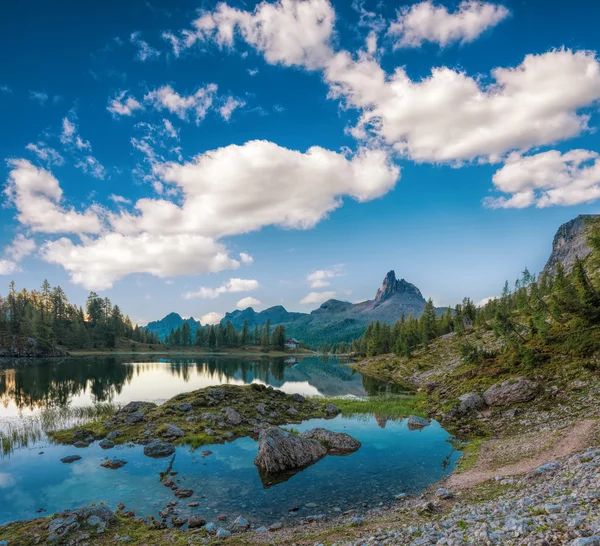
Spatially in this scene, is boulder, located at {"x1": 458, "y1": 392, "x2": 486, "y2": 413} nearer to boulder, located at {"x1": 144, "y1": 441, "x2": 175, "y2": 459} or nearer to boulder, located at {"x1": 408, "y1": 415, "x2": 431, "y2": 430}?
boulder, located at {"x1": 408, "y1": 415, "x2": 431, "y2": 430}

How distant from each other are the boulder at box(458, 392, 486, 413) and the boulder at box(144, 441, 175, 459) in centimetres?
3787

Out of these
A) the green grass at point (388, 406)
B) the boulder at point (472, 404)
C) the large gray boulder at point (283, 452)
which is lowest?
the green grass at point (388, 406)

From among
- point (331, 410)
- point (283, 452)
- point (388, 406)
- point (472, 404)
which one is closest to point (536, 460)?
point (283, 452)

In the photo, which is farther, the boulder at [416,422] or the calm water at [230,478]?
the boulder at [416,422]

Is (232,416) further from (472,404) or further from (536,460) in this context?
(536,460)

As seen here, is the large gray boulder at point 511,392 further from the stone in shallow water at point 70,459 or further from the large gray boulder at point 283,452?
the stone in shallow water at point 70,459

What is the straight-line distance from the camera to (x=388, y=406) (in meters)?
57.0

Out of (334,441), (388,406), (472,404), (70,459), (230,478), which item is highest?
(70,459)

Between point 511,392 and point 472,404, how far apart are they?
5.23 metres

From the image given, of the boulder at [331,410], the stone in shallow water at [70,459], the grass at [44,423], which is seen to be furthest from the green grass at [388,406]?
the grass at [44,423]

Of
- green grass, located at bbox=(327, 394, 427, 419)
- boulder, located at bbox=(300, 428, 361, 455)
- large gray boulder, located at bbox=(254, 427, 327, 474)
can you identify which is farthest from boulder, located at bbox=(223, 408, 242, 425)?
green grass, located at bbox=(327, 394, 427, 419)

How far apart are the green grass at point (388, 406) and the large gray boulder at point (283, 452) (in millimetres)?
21433

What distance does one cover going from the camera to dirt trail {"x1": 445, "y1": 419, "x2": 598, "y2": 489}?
24016mm

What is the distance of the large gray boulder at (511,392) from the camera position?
4338cm
